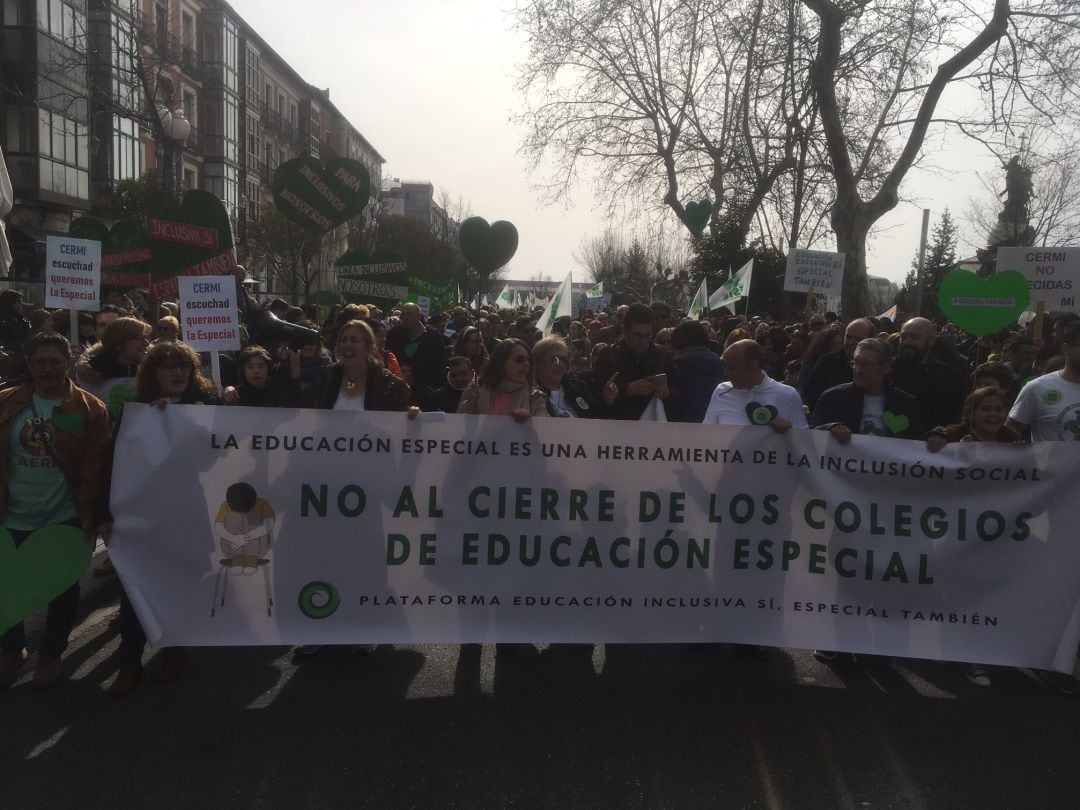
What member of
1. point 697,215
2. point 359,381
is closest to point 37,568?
point 359,381

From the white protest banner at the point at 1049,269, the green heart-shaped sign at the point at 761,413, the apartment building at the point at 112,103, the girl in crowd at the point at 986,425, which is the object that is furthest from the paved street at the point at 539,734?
the apartment building at the point at 112,103

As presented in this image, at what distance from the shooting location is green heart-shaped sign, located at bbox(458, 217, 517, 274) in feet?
41.6

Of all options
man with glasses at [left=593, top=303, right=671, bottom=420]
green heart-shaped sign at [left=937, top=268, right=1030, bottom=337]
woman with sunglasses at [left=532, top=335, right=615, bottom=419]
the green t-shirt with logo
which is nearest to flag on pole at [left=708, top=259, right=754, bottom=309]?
green heart-shaped sign at [left=937, top=268, right=1030, bottom=337]

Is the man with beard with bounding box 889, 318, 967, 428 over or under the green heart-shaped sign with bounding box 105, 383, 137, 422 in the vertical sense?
over

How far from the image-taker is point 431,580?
15.7ft

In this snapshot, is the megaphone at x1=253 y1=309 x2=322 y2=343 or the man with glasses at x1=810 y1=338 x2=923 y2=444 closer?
the man with glasses at x1=810 y1=338 x2=923 y2=444

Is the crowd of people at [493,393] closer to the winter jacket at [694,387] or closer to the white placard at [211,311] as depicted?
the winter jacket at [694,387]

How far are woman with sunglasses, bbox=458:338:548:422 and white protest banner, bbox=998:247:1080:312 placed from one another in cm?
804

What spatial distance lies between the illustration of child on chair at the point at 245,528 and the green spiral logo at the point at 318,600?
0.49 feet

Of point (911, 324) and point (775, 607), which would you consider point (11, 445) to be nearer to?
point (775, 607)

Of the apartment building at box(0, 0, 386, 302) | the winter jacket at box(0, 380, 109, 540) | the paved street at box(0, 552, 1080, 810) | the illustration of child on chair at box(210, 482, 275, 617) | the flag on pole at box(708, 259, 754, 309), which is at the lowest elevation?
the paved street at box(0, 552, 1080, 810)

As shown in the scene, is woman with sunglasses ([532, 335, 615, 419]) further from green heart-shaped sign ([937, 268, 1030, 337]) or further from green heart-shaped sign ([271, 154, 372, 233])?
green heart-shaped sign ([937, 268, 1030, 337])

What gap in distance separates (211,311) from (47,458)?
8.14 ft

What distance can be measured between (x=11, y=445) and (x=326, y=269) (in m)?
52.5
